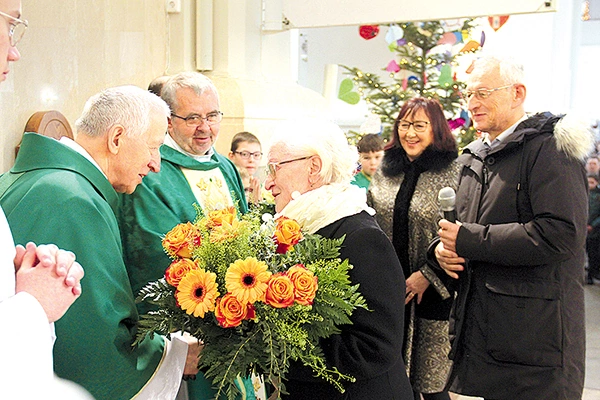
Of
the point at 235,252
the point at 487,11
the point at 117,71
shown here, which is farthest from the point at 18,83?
the point at 487,11

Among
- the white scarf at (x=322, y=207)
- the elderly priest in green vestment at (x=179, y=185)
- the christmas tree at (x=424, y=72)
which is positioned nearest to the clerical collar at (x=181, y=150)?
the elderly priest in green vestment at (x=179, y=185)

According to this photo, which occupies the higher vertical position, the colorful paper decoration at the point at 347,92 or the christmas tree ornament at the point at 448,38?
the christmas tree ornament at the point at 448,38

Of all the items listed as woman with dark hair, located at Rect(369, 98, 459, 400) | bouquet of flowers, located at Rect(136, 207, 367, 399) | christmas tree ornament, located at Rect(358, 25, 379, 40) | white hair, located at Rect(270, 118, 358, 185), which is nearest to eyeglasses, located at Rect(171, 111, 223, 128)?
white hair, located at Rect(270, 118, 358, 185)

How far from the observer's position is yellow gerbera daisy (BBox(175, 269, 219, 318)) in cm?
202

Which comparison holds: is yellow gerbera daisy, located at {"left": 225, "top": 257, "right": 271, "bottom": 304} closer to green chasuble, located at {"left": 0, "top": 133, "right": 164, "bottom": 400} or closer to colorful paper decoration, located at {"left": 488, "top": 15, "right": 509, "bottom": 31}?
green chasuble, located at {"left": 0, "top": 133, "right": 164, "bottom": 400}

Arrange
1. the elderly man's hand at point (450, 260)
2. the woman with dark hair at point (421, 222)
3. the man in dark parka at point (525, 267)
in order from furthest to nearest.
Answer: the woman with dark hair at point (421, 222) < the elderly man's hand at point (450, 260) < the man in dark parka at point (525, 267)

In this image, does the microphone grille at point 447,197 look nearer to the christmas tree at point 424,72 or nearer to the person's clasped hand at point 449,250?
the person's clasped hand at point 449,250

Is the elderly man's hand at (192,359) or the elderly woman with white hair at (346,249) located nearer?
the elderly woman with white hair at (346,249)

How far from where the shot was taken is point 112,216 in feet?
7.44

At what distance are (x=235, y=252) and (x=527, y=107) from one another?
880cm

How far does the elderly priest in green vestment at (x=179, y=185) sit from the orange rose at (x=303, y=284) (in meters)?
0.66

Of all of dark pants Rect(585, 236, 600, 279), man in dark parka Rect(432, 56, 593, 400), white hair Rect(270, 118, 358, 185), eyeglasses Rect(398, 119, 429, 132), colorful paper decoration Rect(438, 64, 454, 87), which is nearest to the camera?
white hair Rect(270, 118, 358, 185)

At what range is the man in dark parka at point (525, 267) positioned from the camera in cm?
293

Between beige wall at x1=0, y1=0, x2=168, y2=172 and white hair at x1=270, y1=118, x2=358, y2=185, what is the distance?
1627 mm
